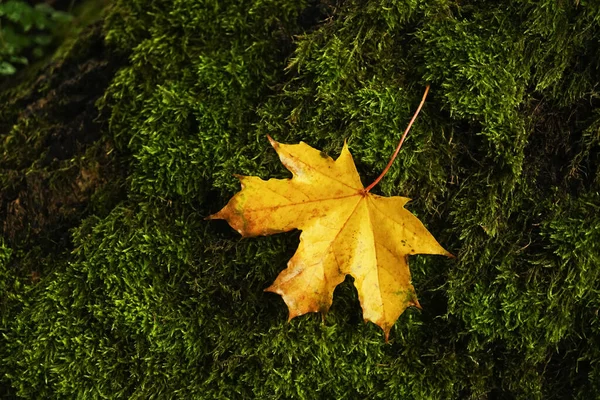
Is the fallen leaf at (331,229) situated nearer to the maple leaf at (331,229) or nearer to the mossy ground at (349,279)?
the maple leaf at (331,229)

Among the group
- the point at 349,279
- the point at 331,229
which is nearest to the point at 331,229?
the point at 331,229

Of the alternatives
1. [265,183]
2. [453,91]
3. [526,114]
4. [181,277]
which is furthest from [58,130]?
[526,114]

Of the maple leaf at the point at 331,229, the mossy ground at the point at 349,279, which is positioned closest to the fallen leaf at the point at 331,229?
the maple leaf at the point at 331,229

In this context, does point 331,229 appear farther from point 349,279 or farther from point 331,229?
point 349,279

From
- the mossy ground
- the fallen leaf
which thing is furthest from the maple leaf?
the mossy ground

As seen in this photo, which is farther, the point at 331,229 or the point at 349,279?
the point at 349,279

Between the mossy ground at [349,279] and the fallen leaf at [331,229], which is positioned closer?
the fallen leaf at [331,229]
